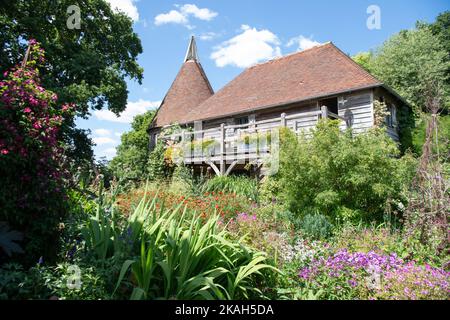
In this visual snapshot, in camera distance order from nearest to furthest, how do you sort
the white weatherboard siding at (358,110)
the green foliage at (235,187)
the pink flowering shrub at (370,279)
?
the pink flowering shrub at (370,279) < the green foliage at (235,187) < the white weatherboard siding at (358,110)

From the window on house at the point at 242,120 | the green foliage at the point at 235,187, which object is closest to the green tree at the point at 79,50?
the window on house at the point at 242,120

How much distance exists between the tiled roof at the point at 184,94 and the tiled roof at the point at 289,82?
2745 mm

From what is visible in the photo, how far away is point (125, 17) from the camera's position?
19.7m

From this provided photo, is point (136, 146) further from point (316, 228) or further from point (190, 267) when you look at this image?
point (190, 267)

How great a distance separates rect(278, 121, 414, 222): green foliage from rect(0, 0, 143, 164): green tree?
37.6 feet

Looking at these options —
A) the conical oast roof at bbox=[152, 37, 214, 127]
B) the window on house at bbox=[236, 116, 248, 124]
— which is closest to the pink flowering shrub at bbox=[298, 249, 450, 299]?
the window on house at bbox=[236, 116, 248, 124]

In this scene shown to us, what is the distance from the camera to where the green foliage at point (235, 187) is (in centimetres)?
994

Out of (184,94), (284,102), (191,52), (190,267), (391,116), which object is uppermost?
(191,52)

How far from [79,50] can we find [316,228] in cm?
1696

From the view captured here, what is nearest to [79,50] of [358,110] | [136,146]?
[136,146]

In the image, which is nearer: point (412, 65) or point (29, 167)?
point (29, 167)

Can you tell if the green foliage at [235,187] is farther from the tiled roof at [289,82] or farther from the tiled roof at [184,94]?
the tiled roof at [184,94]

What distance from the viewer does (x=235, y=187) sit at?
10.4 metres

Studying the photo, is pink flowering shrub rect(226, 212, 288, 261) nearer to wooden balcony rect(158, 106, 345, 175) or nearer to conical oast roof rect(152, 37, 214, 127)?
wooden balcony rect(158, 106, 345, 175)
